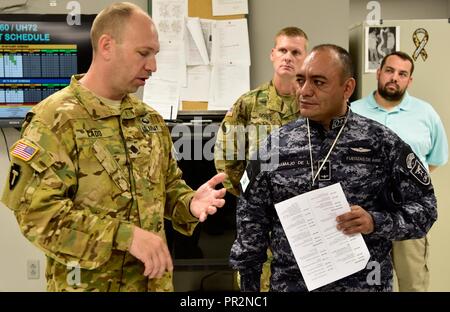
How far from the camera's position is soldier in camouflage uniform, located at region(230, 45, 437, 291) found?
5.41ft

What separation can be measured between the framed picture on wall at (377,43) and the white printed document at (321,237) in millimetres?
1995

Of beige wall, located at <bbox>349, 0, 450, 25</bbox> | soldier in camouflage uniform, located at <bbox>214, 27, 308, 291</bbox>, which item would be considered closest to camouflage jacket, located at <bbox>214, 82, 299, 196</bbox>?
soldier in camouflage uniform, located at <bbox>214, 27, 308, 291</bbox>

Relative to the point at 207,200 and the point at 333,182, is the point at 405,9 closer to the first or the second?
the point at 333,182

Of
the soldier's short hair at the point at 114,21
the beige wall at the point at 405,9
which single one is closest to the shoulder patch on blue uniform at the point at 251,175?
the soldier's short hair at the point at 114,21

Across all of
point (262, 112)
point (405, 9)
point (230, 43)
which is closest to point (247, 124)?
point (262, 112)

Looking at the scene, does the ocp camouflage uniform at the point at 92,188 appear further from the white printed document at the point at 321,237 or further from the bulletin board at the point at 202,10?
the bulletin board at the point at 202,10

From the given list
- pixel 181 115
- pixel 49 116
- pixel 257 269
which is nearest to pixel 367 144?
pixel 257 269

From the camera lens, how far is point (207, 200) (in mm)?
1635

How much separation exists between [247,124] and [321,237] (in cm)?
120

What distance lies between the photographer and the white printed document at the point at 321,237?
1625mm

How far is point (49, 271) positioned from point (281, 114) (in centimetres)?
143

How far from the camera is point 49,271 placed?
1.62 metres

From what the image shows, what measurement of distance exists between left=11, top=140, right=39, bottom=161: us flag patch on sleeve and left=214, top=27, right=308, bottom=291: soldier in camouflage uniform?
134cm

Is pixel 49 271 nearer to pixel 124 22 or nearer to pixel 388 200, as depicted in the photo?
pixel 124 22
